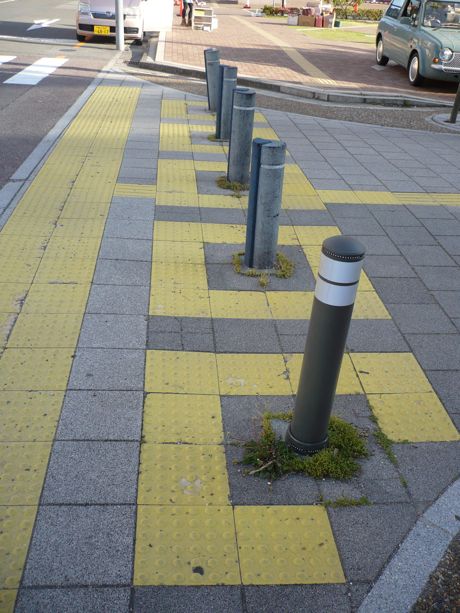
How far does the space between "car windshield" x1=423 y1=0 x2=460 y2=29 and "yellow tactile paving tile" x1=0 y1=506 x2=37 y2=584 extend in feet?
49.8

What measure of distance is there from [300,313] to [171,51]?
50.7ft

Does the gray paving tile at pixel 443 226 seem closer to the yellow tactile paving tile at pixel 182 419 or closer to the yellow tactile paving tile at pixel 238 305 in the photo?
the yellow tactile paving tile at pixel 238 305

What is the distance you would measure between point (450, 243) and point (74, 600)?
5133mm

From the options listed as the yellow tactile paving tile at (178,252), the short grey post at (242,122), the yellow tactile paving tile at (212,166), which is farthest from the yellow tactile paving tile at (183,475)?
the yellow tactile paving tile at (212,166)

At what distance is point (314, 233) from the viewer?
6582 millimetres

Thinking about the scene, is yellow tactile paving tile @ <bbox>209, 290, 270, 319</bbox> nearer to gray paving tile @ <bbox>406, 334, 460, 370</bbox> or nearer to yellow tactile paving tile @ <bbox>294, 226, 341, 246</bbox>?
gray paving tile @ <bbox>406, 334, 460, 370</bbox>

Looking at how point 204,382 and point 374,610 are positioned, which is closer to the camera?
point 374,610

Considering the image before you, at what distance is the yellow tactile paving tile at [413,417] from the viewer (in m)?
3.74

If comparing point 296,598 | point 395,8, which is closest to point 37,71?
point 395,8

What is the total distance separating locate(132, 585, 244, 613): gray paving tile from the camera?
2631 millimetres

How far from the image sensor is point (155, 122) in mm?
10727

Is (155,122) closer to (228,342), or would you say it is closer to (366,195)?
(366,195)

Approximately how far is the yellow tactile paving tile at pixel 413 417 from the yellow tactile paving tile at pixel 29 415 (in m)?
1.86

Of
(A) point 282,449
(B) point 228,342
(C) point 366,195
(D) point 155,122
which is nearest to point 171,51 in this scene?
(D) point 155,122
